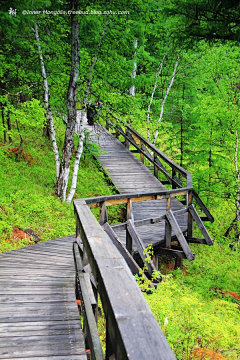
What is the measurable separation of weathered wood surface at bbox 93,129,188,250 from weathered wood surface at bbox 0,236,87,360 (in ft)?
7.81

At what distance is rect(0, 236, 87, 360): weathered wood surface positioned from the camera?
2621 mm

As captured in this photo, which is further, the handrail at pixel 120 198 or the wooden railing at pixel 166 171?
the wooden railing at pixel 166 171

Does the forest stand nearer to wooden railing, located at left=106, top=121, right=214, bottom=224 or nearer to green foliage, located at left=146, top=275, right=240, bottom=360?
green foliage, located at left=146, top=275, right=240, bottom=360

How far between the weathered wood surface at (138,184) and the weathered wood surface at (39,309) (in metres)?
2.38

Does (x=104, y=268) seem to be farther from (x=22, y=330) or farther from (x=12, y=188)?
(x=12, y=188)

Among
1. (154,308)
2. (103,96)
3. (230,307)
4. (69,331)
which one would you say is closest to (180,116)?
(103,96)

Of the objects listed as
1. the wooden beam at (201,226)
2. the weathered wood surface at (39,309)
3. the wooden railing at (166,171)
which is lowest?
the wooden beam at (201,226)

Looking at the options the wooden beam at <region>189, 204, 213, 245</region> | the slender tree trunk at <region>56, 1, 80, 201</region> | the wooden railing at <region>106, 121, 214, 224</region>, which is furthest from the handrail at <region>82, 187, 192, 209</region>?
the slender tree trunk at <region>56, 1, 80, 201</region>

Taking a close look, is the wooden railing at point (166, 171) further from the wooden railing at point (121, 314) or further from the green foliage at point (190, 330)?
the wooden railing at point (121, 314)

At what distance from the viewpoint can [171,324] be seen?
3357 millimetres

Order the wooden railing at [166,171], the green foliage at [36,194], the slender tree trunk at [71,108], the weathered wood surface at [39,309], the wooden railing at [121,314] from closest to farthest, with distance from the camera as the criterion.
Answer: the wooden railing at [121,314] < the weathered wood surface at [39,309] < the green foliage at [36,194] < the slender tree trunk at [71,108] < the wooden railing at [166,171]

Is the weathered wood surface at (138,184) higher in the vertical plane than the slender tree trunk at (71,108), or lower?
lower

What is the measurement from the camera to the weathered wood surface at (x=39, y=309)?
8.60ft

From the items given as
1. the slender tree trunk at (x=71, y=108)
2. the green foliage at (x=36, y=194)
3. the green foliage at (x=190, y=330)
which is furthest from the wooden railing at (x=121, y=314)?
the slender tree trunk at (x=71, y=108)
